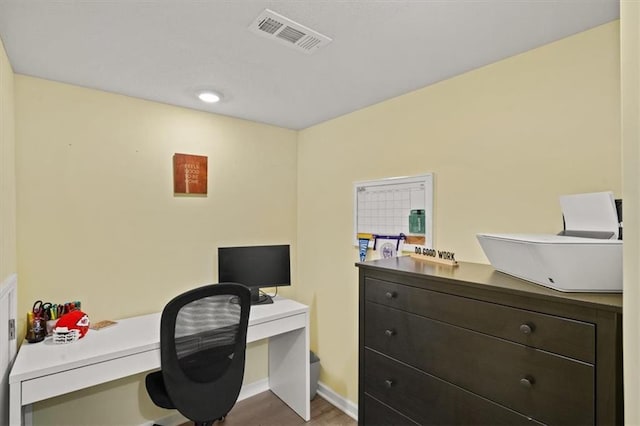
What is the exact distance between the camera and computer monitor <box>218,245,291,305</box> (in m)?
2.52

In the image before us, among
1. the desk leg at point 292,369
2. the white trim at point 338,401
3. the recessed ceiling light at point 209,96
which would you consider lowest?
the white trim at point 338,401

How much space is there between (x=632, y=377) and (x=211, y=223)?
2.51 meters

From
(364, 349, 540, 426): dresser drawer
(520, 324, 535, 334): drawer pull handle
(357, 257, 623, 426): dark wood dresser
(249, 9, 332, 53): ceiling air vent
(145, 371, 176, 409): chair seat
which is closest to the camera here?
(357, 257, 623, 426): dark wood dresser

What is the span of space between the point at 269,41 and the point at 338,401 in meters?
2.57

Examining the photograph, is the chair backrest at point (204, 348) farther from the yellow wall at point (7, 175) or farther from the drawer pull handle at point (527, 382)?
the drawer pull handle at point (527, 382)

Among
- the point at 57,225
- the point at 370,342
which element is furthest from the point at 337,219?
the point at 57,225

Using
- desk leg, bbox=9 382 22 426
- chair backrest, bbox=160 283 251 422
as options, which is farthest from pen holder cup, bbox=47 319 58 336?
chair backrest, bbox=160 283 251 422

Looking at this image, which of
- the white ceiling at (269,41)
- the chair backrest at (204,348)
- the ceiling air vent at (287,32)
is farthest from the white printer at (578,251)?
the chair backrest at (204,348)

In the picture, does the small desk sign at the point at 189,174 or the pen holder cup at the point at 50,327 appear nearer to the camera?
the pen holder cup at the point at 50,327

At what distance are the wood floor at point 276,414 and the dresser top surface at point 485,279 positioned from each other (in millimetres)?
1476

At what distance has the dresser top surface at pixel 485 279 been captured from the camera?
Result: 101 cm

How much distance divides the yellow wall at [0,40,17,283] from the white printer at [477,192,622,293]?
2172 millimetres

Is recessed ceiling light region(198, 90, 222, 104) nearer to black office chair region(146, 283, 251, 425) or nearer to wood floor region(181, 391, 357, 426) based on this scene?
black office chair region(146, 283, 251, 425)

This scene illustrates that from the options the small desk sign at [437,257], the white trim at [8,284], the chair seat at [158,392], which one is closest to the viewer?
the white trim at [8,284]
